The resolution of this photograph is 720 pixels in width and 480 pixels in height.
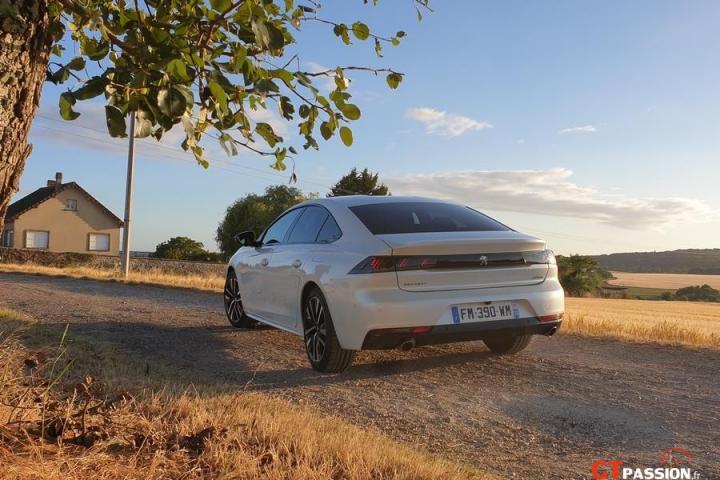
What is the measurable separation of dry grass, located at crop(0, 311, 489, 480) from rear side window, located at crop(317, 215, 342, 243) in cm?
206

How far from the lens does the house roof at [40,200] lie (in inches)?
2128

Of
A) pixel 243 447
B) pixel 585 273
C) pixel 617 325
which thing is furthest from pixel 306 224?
pixel 585 273

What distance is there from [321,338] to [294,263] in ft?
3.10

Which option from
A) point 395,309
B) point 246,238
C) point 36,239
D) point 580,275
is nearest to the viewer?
point 395,309

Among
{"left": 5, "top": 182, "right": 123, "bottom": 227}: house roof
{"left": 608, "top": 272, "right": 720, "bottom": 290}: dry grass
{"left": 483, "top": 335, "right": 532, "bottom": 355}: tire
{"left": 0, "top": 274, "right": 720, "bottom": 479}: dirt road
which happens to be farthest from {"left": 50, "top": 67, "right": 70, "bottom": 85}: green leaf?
{"left": 608, "top": 272, "right": 720, "bottom": 290}: dry grass

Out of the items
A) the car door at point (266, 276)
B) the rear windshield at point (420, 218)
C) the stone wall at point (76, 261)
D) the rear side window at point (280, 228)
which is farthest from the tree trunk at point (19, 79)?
the stone wall at point (76, 261)

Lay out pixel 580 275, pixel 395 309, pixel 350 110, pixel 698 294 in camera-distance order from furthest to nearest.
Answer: pixel 698 294 → pixel 580 275 → pixel 395 309 → pixel 350 110

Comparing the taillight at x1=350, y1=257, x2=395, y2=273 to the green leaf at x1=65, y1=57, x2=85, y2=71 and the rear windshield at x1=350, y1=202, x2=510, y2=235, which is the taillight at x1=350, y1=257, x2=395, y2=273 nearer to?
the rear windshield at x1=350, y1=202, x2=510, y2=235

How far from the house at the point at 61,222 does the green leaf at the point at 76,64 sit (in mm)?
57540

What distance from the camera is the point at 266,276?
6816mm

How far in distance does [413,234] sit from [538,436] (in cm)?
198

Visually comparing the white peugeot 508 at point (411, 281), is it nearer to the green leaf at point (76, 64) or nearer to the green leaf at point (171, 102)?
the green leaf at point (76, 64)


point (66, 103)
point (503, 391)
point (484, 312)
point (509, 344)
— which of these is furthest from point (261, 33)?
point (509, 344)

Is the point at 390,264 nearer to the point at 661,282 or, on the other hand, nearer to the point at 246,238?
the point at 246,238
